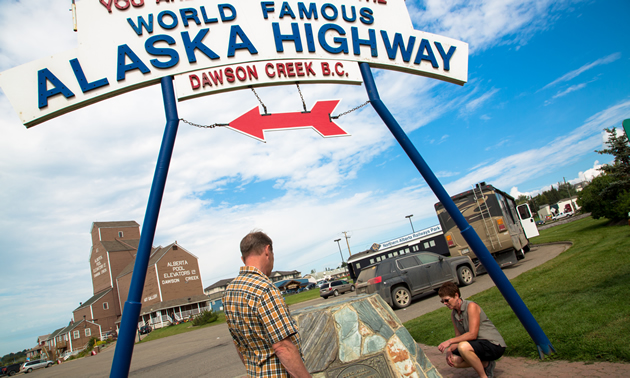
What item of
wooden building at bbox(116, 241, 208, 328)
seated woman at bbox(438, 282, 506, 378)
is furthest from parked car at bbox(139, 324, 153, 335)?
seated woman at bbox(438, 282, 506, 378)

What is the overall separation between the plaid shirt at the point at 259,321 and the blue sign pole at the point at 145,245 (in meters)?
1.54

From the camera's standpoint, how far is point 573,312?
5.19 m

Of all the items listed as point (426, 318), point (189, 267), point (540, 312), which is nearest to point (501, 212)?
point (426, 318)

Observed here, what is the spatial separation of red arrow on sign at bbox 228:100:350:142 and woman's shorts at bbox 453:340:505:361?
3078mm

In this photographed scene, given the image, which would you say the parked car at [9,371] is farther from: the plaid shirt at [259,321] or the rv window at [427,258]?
the plaid shirt at [259,321]

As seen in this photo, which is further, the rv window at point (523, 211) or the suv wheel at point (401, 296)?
the rv window at point (523, 211)

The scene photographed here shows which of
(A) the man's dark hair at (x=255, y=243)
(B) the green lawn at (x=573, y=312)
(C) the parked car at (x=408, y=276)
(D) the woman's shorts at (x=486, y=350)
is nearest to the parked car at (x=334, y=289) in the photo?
(C) the parked car at (x=408, y=276)

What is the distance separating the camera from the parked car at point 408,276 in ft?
35.7

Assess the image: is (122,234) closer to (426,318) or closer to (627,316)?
(426,318)

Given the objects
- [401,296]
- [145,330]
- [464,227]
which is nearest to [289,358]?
[464,227]

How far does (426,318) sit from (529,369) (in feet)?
14.2

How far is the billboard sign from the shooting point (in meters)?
3.96

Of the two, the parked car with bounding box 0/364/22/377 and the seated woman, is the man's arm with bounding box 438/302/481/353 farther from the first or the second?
the parked car with bounding box 0/364/22/377

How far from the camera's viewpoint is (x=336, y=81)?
16.5 feet
